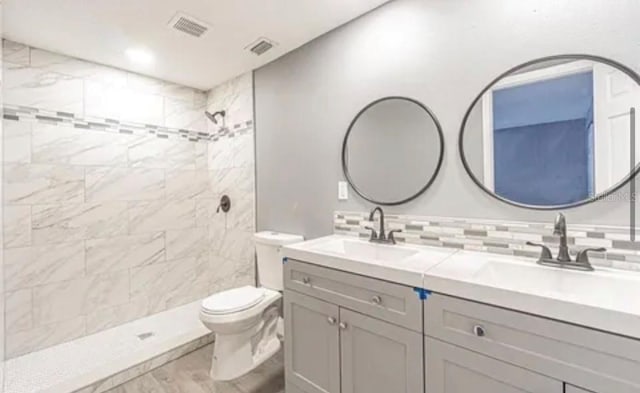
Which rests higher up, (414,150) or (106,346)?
(414,150)

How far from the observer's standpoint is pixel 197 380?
6.63 ft

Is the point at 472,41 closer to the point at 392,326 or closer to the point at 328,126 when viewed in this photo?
the point at 328,126

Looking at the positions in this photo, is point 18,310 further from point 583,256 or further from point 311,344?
point 583,256

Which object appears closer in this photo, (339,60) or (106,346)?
(339,60)

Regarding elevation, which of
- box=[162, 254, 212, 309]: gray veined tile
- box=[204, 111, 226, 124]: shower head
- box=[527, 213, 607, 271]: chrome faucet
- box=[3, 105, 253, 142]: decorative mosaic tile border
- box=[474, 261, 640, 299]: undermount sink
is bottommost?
box=[162, 254, 212, 309]: gray veined tile

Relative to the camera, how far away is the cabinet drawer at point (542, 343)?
822 millimetres

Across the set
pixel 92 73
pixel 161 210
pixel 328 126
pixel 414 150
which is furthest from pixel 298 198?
pixel 92 73

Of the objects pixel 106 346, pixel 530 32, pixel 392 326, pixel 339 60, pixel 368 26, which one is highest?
pixel 368 26

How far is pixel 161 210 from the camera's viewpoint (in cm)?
291

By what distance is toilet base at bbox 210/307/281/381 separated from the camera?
188 centimetres

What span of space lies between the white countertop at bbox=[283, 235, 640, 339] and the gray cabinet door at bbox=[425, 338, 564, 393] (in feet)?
0.63

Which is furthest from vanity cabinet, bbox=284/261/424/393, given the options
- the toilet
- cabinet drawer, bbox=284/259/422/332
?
the toilet

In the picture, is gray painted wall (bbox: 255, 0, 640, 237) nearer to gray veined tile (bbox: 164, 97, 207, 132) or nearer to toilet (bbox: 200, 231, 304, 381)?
toilet (bbox: 200, 231, 304, 381)

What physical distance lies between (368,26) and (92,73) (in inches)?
86.7
